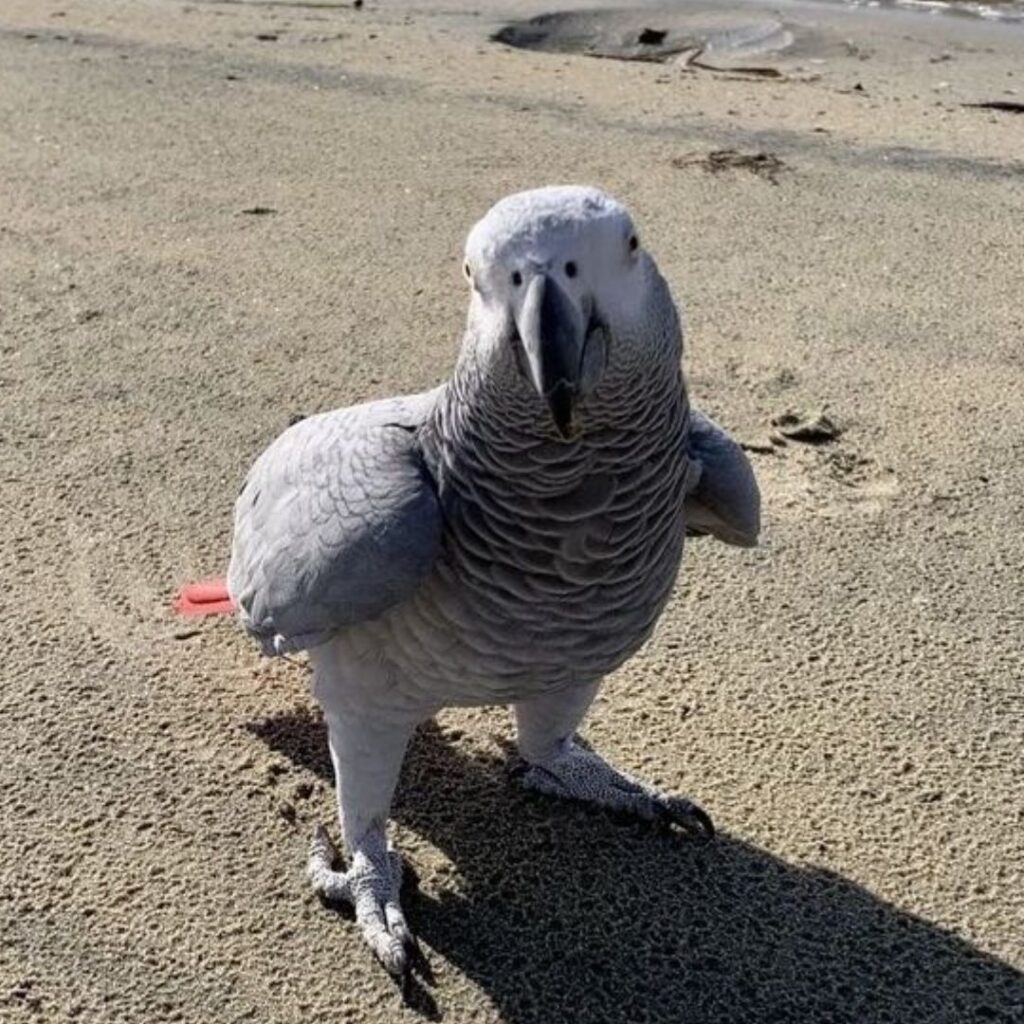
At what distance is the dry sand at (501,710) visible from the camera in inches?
97.6

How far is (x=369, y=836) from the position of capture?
8.28ft

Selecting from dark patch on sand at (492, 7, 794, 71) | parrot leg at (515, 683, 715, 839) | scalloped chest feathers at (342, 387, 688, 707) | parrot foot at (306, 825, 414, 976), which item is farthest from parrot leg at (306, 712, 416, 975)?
dark patch on sand at (492, 7, 794, 71)

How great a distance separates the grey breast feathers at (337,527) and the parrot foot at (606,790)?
67 cm

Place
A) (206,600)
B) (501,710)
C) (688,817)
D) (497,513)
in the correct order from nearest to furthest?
1. (497,513)
2. (688,817)
3. (206,600)
4. (501,710)

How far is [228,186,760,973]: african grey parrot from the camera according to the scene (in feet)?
5.84

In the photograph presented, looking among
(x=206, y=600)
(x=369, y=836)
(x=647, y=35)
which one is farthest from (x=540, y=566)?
(x=647, y=35)

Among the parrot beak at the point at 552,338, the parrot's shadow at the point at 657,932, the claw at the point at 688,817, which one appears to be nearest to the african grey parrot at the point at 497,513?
the parrot beak at the point at 552,338

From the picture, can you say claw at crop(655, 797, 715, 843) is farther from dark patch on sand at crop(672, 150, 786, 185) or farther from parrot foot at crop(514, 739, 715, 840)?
dark patch on sand at crop(672, 150, 786, 185)

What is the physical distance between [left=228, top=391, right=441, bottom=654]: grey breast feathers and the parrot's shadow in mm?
618

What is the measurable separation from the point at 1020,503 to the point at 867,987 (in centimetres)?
172

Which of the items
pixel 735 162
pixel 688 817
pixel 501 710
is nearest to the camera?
pixel 688 817

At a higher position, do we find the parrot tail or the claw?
the parrot tail

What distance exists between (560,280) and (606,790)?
1330 mm

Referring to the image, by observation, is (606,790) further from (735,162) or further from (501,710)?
(735,162)
